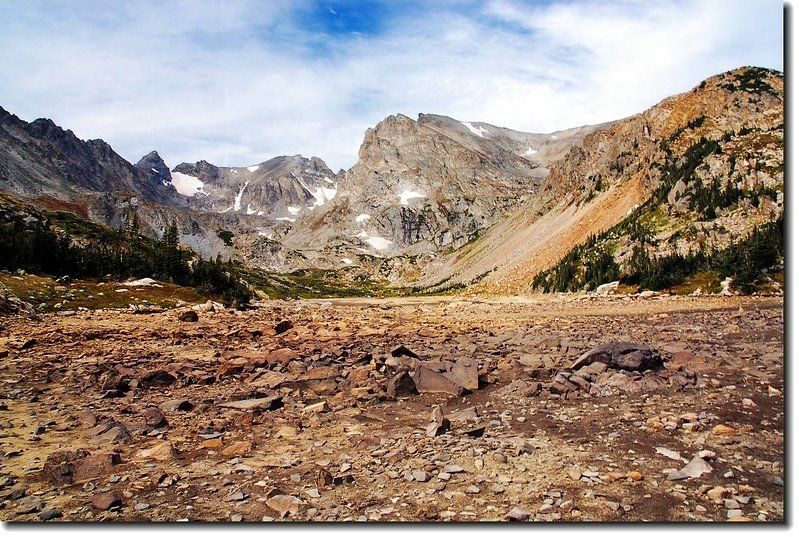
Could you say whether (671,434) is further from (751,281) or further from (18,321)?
(18,321)

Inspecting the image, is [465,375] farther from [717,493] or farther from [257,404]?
[717,493]

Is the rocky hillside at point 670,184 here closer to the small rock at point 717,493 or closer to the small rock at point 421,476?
the small rock at point 717,493

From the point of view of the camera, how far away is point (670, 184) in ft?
233

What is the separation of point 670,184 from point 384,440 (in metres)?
75.8

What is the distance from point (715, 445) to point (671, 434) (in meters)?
0.76

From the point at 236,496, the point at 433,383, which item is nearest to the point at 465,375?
the point at 433,383

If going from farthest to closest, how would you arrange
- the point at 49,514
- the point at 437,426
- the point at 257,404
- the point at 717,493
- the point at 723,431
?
the point at 257,404
the point at 437,426
the point at 723,431
the point at 49,514
the point at 717,493

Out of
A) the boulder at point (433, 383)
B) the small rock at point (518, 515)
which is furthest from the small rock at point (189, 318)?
the small rock at point (518, 515)

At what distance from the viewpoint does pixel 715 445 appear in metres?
7.61

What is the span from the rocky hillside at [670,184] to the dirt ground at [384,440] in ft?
67.8

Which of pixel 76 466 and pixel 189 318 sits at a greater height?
pixel 76 466

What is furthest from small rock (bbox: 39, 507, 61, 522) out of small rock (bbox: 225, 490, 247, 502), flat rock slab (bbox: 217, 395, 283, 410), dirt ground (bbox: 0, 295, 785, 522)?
flat rock slab (bbox: 217, 395, 283, 410)

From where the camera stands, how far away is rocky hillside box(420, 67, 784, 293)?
2024 inches

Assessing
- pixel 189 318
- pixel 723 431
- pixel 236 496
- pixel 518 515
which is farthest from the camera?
pixel 189 318
